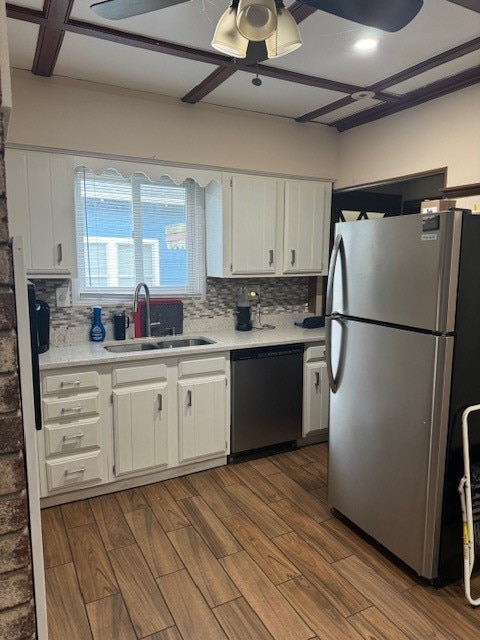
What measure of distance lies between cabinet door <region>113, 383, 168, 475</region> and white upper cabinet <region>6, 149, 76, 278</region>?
0.90 metres

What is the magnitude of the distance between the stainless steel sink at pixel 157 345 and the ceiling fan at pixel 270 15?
6.49 feet

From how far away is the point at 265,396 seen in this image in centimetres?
324

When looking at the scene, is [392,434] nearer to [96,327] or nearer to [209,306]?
[209,306]

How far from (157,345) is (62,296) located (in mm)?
738

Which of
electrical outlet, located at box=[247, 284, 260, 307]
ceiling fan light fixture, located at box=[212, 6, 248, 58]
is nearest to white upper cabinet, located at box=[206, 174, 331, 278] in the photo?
electrical outlet, located at box=[247, 284, 260, 307]

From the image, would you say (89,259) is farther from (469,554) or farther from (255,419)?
(469,554)

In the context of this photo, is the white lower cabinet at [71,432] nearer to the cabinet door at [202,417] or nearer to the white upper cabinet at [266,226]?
the cabinet door at [202,417]

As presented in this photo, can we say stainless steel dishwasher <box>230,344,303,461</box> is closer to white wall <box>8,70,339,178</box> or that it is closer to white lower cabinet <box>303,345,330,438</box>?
white lower cabinet <box>303,345,330,438</box>

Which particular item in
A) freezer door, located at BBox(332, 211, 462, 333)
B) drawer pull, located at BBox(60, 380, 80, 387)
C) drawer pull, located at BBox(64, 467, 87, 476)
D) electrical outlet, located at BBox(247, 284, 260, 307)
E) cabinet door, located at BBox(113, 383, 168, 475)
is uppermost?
freezer door, located at BBox(332, 211, 462, 333)

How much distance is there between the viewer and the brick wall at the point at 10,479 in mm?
912

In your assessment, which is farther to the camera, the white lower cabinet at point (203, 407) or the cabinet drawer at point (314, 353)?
the cabinet drawer at point (314, 353)

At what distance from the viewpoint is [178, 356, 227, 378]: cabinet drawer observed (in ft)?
9.65

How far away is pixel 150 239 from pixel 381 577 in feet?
8.61

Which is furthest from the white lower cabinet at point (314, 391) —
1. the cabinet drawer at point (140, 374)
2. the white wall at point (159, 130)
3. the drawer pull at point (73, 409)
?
the drawer pull at point (73, 409)
